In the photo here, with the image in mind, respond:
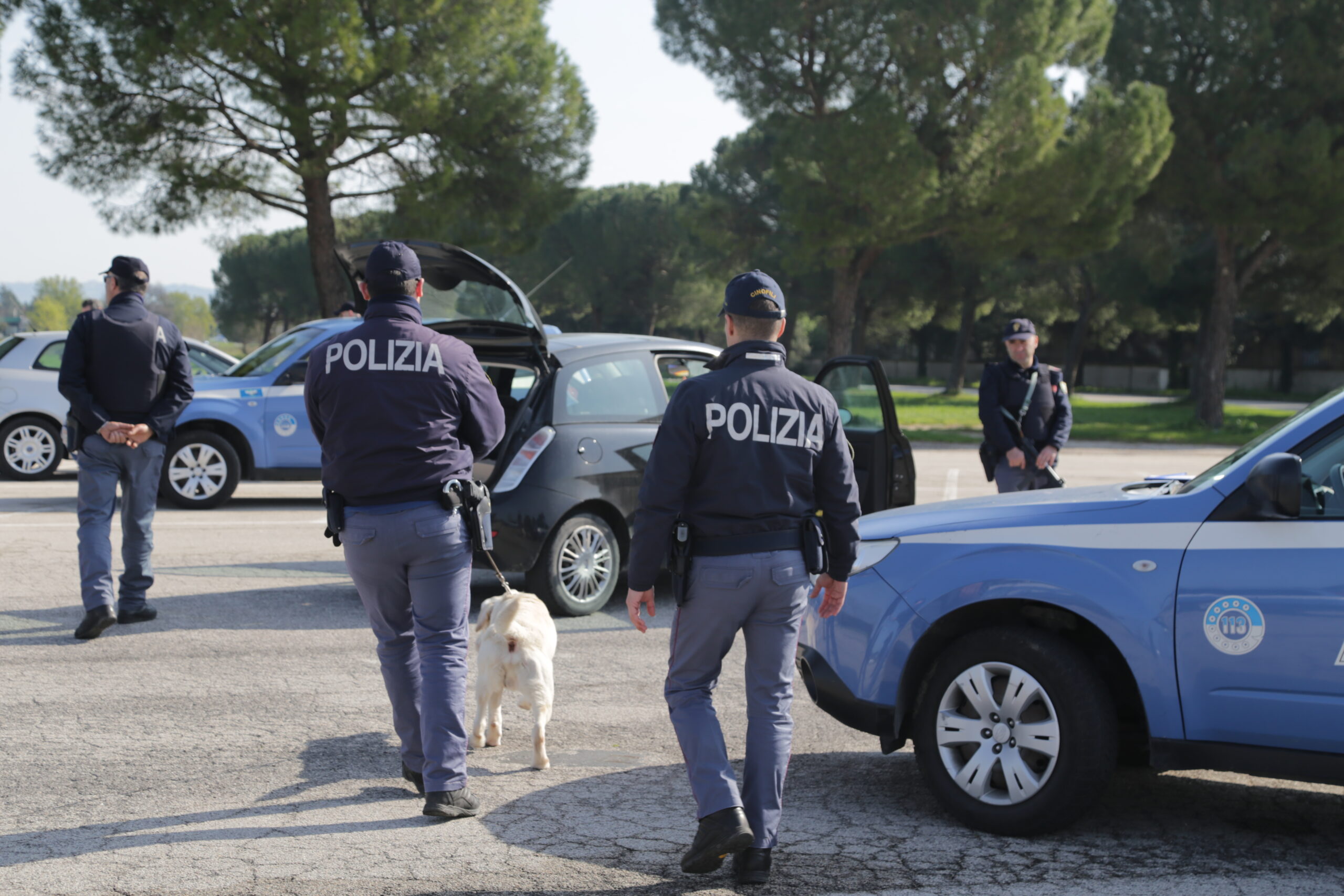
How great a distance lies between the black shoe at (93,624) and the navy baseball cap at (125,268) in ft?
5.80

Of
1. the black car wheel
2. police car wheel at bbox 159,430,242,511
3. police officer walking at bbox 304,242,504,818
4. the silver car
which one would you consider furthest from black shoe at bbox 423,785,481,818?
the silver car

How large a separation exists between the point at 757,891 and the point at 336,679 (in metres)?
2.97

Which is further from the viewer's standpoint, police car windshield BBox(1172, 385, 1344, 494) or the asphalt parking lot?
police car windshield BBox(1172, 385, 1344, 494)

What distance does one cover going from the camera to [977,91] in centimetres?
2608

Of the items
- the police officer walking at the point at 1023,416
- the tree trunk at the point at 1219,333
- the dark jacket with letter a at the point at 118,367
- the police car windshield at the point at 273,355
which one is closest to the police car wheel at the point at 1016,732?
the police officer walking at the point at 1023,416

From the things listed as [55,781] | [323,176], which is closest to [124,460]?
[55,781]

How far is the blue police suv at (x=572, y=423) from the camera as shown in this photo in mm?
6875

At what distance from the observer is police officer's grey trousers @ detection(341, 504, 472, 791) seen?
4.05 meters

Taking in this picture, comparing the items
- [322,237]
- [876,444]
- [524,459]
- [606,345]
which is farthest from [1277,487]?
[322,237]

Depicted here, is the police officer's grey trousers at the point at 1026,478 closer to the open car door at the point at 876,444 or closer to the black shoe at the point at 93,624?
the open car door at the point at 876,444

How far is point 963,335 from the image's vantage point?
155ft

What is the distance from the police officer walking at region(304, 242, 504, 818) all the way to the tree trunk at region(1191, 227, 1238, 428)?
2737 centimetres

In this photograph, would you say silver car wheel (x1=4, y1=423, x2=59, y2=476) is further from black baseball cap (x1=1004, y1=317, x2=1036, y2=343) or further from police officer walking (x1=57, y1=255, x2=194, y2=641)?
black baseball cap (x1=1004, y1=317, x2=1036, y2=343)

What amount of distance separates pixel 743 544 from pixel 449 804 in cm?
141
